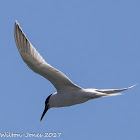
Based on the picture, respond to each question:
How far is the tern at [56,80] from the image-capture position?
26.7ft

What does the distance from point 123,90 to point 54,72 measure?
164cm

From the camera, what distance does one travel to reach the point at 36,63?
27.3 ft

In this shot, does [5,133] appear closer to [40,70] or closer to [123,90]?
[40,70]

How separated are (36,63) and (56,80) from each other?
0.66 metres

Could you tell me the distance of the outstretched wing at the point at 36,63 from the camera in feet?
26.5

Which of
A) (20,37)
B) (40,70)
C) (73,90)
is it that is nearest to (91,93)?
(73,90)

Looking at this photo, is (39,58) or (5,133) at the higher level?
(39,58)

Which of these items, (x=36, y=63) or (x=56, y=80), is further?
(x=56, y=80)

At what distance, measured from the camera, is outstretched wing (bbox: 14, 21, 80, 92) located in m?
8.08

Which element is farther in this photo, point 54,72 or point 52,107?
point 52,107

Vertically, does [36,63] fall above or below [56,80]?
above

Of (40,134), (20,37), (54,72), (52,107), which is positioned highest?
(20,37)

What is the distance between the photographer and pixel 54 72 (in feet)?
27.7

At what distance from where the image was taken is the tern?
8.14 meters
